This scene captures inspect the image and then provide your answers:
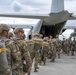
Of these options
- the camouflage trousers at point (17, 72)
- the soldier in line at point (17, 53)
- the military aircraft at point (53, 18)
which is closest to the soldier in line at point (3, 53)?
the soldier in line at point (17, 53)

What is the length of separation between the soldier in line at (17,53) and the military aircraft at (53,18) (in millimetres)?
13219

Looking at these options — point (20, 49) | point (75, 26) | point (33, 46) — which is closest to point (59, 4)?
point (33, 46)

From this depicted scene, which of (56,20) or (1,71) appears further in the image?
(56,20)

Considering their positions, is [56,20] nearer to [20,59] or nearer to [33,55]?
[33,55]

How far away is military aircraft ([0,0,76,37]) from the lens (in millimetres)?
19356

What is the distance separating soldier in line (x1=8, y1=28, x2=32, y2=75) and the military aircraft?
1322 centimetres

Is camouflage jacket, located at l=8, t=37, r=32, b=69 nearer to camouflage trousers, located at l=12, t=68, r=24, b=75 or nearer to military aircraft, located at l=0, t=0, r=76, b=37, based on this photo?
camouflage trousers, located at l=12, t=68, r=24, b=75

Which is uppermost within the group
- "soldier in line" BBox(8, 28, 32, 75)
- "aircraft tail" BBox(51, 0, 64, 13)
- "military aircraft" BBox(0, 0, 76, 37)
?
"aircraft tail" BBox(51, 0, 64, 13)

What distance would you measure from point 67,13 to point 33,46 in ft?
27.7

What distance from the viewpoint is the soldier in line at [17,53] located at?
4.92 metres

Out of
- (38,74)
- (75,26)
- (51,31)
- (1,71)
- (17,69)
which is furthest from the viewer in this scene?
(75,26)

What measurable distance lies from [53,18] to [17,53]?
50.7 feet

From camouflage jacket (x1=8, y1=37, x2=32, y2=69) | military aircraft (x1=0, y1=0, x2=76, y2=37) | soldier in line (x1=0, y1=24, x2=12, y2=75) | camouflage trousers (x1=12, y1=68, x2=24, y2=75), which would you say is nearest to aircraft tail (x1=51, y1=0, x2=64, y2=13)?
military aircraft (x1=0, y1=0, x2=76, y2=37)

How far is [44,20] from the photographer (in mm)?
22406
